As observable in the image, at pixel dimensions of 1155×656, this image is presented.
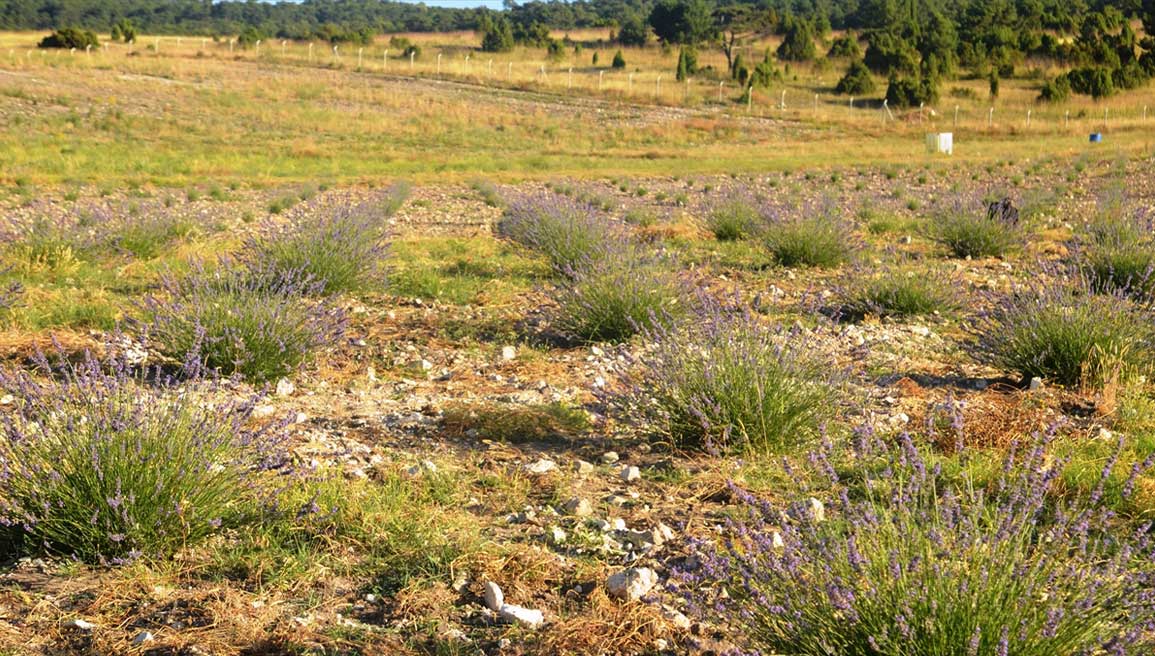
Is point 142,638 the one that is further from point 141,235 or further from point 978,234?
point 978,234

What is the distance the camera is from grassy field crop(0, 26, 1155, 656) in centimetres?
309

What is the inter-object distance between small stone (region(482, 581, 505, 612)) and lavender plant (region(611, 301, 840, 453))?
1569mm

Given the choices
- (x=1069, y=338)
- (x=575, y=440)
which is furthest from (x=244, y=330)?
(x=1069, y=338)

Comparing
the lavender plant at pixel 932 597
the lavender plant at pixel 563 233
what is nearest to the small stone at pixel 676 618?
the lavender plant at pixel 932 597

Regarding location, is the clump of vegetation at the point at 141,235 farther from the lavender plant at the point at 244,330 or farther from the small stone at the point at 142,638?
the small stone at the point at 142,638

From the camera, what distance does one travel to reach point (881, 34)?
65625mm

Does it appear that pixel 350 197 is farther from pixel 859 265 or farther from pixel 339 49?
pixel 339 49

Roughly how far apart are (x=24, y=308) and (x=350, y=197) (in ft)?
37.4

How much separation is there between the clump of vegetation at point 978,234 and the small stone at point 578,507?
8.81 metres

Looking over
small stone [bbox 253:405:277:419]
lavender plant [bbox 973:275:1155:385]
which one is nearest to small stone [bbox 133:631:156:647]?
small stone [bbox 253:405:277:419]

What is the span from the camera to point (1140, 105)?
4659cm

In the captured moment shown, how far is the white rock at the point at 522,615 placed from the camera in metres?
3.45

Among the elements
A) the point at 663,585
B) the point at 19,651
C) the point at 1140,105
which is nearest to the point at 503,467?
the point at 663,585

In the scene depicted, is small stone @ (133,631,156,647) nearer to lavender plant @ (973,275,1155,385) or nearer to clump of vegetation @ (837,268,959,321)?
lavender plant @ (973,275,1155,385)
